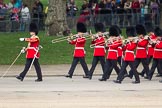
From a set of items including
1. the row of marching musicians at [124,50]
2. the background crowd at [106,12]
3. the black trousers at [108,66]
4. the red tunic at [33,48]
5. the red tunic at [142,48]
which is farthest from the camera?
the background crowd at [106,12]

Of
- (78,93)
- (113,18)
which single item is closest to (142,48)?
(78,93)

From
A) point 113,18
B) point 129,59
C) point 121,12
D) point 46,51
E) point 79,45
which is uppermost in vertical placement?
point 79,45

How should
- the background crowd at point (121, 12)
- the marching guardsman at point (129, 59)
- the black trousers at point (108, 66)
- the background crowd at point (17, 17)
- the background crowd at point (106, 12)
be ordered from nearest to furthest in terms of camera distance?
the marching guardsman at point (129, 59) → the black trousers at point (108, 66) → the background crowd at point (17, 17) → the background crowd at point (106, 12) → the background crowd at point (121, 12)

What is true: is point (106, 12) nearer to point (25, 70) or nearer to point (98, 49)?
point (98, 49)

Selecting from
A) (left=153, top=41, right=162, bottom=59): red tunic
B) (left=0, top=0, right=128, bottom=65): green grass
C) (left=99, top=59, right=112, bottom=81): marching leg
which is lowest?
(left=0, top=0, right=128, bottom=65): green grass

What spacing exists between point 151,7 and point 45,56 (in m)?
9.19

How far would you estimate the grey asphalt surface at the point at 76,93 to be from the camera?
14.3 m

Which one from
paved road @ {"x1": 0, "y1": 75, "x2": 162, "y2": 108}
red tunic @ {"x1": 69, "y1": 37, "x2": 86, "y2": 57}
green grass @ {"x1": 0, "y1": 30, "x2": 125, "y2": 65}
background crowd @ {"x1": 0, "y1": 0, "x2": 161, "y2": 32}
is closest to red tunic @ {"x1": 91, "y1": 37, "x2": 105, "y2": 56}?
red tunic @ {"x1": 69, "y1": 37, "x2": 86, "y2": 57}

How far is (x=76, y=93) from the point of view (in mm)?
16312

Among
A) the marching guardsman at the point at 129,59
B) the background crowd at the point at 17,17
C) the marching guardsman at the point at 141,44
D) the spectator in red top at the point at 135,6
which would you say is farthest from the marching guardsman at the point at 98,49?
the spectator in red top at the point at 135,6

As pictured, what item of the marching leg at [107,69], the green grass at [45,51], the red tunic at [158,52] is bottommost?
the green grass at [45,51]

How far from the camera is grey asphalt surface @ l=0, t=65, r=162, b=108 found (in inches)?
562

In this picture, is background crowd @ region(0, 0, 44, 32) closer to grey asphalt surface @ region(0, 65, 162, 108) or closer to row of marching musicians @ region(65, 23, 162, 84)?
grey asphalt surface @ region(0, 65, 162, 108)

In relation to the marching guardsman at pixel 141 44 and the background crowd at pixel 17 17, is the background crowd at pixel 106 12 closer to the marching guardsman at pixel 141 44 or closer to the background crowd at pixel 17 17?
the background crowd at pixel 17 17
